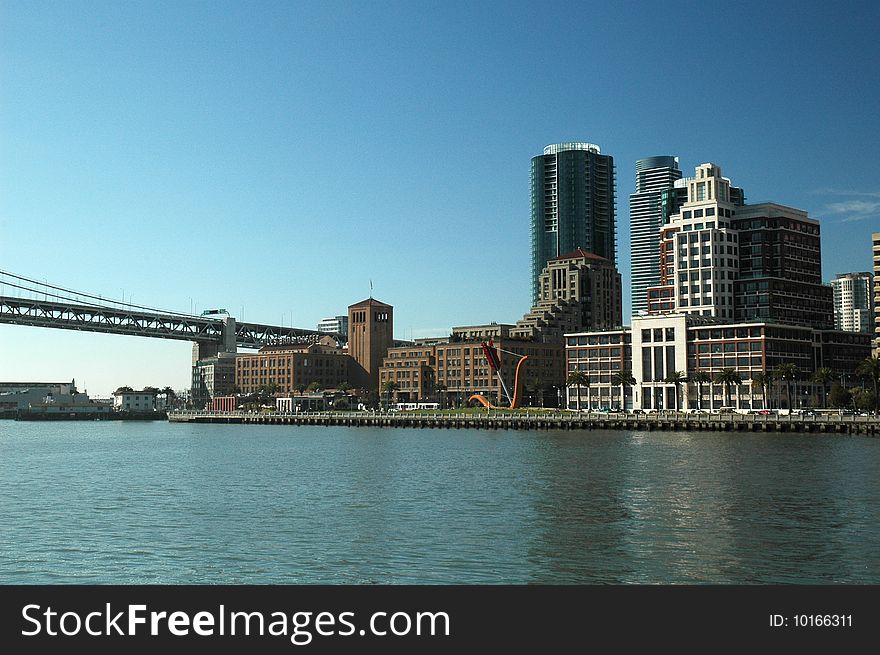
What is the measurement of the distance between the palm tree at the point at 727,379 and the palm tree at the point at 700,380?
166 centimetres

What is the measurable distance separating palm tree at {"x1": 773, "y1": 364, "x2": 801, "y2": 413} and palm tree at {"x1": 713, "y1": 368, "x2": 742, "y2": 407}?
277 inches

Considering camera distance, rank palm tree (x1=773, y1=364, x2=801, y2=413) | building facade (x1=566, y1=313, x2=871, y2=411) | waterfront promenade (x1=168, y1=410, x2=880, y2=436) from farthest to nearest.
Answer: building facade (x1=566, y1=313, x2=871, y2=411), palm tree (x1=773, y1=364, x2=801, y2=413), waterfront promenade (x1=168, y1=410, x2=880, y2=436)

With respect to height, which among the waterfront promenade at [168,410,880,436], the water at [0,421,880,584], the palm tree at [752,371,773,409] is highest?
the palm tree at [752,371,773,409]

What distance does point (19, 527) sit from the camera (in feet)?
155

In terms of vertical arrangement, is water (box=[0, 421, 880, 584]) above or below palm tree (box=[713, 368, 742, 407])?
below

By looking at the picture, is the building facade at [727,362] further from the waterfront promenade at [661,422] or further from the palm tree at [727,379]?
the waterfront promenade at [661,422]

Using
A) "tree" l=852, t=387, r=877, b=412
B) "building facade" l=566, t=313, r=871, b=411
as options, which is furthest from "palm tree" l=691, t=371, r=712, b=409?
"tree" l=852, t=387, r=877, b=412

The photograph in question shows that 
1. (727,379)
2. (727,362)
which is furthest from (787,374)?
(727,362)

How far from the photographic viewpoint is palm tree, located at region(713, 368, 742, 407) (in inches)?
6944

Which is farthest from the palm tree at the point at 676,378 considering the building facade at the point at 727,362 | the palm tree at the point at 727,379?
the palm tree at the point at 727,379

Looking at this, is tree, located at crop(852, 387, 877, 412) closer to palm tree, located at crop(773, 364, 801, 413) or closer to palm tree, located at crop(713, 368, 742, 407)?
palm tree, located at crop(773, 364, 801, 413)

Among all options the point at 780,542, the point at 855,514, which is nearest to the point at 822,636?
the point at 780,542

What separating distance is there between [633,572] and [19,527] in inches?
1180

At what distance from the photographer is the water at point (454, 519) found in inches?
1395
